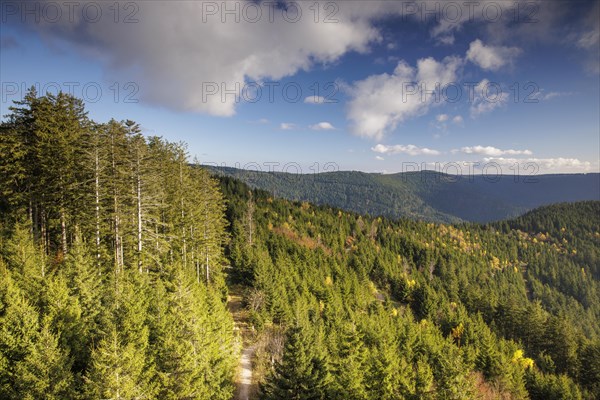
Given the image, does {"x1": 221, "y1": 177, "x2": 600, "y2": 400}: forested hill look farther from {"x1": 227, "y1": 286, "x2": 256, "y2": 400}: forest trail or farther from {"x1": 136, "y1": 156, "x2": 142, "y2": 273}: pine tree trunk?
{"x1": 136, "y1": 156, "x2": 142, "y2": 273}: pine tree trunk

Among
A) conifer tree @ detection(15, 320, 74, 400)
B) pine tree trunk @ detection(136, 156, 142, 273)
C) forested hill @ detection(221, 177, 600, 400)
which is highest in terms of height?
pine tree trunk @ detection(136, 156, 142, 273)

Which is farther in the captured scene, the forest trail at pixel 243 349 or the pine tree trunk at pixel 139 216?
the pine tree trunk at pixel 139 216

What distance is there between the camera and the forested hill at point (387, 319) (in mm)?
21844

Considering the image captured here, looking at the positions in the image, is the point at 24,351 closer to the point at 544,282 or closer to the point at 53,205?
the point at 53,205

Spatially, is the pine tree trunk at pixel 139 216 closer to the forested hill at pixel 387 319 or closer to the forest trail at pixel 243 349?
the forest trail at pixel 243 349

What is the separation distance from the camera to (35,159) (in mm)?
26781

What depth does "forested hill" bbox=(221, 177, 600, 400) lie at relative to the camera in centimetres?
2184

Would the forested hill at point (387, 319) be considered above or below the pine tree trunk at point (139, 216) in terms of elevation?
below

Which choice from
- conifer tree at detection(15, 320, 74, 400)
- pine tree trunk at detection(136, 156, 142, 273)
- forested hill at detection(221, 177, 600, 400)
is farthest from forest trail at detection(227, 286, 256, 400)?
pine tree trunk at detection(136, 156, 142, 273)

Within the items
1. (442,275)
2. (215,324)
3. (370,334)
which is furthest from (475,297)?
(215,324)

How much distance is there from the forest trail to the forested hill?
41.8 inches

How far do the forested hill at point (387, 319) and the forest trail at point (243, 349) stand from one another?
1.06 metres

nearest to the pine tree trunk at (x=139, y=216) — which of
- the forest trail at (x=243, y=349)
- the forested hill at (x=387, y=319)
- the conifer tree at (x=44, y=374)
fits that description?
Result: the conifer tree at (x=44, y=374)

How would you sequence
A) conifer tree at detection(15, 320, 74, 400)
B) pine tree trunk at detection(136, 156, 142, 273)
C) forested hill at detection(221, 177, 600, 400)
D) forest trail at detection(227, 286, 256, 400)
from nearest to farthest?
conifer tree at detection(15, 320, 74, 400), forested hill at detection(221, 177, 600, 400), forest trail at detection(227, 286, 256, 400), pine tree trunk at detection(136, 156, 142, 273)
